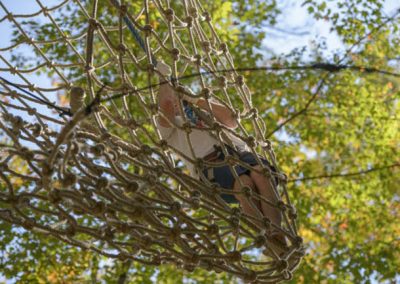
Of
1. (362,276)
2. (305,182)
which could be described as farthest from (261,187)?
(305,182)

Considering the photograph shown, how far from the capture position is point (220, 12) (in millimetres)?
7035

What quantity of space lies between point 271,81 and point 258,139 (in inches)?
161

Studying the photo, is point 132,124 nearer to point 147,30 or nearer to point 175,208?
point 147,30

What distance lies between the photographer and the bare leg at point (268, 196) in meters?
3.05

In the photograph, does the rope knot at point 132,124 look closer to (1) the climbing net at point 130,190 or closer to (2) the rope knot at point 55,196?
(1) the climbing net at point 130,190

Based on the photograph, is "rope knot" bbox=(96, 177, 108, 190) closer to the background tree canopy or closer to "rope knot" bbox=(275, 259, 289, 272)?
"rope knot" bbox=(275, 259, 289, 272)

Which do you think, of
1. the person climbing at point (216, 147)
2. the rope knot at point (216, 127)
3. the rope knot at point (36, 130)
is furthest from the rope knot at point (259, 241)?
the rope knot at point (36, 130)

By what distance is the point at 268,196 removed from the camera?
3.09 meters

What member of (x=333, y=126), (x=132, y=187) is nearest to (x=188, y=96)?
(x=132, y=187)

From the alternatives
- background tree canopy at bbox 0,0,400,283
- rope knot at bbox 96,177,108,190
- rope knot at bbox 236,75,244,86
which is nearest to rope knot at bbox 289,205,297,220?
rope knot at bbox 236,75,244,86

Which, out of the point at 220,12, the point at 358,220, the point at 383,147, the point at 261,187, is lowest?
the point at 261,187

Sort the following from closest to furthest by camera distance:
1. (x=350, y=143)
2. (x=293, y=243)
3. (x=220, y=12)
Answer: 1. (x=293, y=243)
2. (x=220, y=12)
3. (x=350, y=143)

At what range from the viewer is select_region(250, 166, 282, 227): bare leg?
3.05 m

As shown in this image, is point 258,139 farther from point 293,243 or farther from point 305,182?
point 305,182
